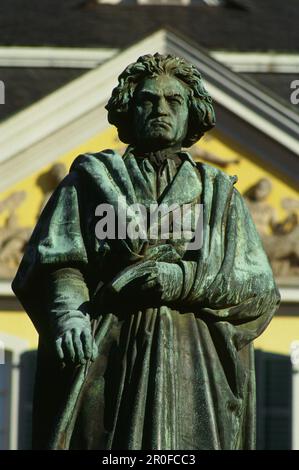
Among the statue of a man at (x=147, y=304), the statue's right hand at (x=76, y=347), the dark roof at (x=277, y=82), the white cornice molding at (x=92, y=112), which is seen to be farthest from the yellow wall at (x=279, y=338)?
the statue's right hand at (x=76, y=347)

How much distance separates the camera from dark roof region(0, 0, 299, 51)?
1421 inches

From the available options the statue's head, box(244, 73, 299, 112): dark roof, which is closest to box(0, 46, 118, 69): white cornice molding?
box(244, 73, 299, 112): dark roof

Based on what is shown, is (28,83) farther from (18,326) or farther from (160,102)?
(160,102)

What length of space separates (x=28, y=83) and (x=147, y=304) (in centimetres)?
2483

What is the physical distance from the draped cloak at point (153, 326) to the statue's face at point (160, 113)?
8cm

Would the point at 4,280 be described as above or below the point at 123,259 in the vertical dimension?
above

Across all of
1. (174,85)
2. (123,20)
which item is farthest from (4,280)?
(174,85)

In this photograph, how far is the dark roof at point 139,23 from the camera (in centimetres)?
3609

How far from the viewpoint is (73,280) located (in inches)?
404

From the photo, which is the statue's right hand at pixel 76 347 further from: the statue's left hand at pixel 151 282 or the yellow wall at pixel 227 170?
the yellow wall at pixel 227 170

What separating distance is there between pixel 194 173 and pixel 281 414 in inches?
935

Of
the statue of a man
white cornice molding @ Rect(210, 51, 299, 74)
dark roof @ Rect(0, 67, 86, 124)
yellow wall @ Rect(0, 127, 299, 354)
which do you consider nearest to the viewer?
the statue of a man

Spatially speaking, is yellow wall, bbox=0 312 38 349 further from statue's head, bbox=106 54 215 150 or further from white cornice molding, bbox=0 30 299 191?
statue's head, bbox=106 54 215 150
